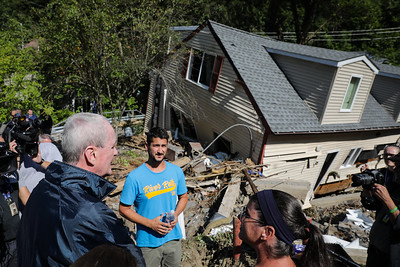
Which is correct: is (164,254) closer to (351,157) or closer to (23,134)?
(23,134)

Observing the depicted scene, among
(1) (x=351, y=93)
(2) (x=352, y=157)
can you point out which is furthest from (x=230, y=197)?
(2) (x=352, y=157)

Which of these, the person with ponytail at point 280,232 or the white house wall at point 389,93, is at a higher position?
Answer: the white house wall at point 389,93

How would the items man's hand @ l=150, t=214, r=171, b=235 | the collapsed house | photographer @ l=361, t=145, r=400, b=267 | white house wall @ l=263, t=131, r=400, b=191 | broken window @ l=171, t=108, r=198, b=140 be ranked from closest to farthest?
man's hand @ l=150, t=214, r=171, b=235
photographer @ l=361, t=145, r=400, b=267
the collapsed house
white house wall @ l=263, t=131, r=400, b=191
broken window @ l=171, t=108, r=198, b=140

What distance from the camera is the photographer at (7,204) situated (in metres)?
3.13

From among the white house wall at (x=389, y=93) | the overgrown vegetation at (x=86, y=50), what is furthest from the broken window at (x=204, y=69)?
the white house wall at (x=389, y=93)

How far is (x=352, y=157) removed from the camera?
41.9 ft

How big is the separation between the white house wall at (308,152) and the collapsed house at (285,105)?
0.14 ft

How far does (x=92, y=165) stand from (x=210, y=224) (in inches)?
166

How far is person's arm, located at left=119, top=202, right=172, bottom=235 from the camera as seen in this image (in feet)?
9.97

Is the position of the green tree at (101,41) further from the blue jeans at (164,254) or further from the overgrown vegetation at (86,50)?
the blue jeans at (164,254)

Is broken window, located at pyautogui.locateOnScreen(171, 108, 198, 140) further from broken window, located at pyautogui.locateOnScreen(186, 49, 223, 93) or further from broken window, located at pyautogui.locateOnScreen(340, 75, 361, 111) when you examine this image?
broken window, located at pyautogui.locateOnScreen(340, 75, 361, 111)

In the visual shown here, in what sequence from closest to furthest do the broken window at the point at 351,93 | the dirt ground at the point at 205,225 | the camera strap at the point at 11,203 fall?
the camera strap at the point at 11,203 < the dirt ground at the point at 205,225 < the broken window at the point at 351,93

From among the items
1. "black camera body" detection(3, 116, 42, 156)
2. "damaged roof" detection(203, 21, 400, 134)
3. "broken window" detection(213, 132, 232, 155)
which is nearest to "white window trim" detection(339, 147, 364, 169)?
"damaged roof" detection(203, 21, 400, 134)

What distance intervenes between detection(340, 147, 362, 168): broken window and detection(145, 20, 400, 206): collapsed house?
0.17 ft
